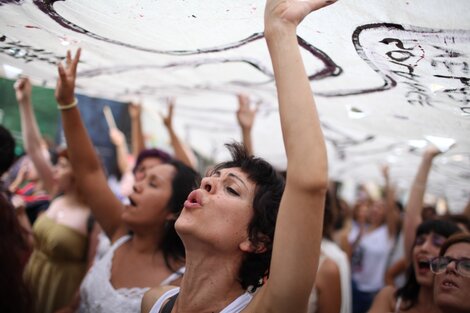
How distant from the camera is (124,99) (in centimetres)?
344

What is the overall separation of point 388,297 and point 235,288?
4.77 feet

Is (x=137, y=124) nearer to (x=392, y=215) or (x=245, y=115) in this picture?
(x=245, y=115)

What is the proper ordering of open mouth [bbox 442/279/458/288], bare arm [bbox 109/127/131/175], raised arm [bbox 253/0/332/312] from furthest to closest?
1. bare arm [bbox 109/127/131/175]
2. open mouth [bbox 442/279/458/288]
3. raised arm [bbox 253/0/332/312]

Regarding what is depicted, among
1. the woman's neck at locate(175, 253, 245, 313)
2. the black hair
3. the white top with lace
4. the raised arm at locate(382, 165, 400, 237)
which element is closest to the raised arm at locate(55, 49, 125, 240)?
the white top with lace

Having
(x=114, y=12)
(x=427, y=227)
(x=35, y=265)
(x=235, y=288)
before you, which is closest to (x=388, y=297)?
(x=427, y=227)

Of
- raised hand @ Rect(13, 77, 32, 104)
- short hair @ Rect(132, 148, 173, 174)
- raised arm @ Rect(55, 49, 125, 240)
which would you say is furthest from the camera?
short hair @ Rect(132, 148, 173, 174)

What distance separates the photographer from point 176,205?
243 cm

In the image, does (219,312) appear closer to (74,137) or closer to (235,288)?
(235,288)

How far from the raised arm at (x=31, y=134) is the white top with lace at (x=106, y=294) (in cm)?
127

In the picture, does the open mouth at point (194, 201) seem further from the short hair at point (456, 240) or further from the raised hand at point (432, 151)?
the raised hand at point (432, 151)

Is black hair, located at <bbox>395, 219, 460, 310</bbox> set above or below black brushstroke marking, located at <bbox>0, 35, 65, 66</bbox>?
below

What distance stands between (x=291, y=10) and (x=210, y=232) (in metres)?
0.77

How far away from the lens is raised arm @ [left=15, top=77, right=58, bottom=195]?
275 cm

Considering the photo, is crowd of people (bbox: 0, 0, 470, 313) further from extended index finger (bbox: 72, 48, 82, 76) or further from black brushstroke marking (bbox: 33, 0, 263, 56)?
black brushstroke marking (bbox: 33, 0, 263, 56)
